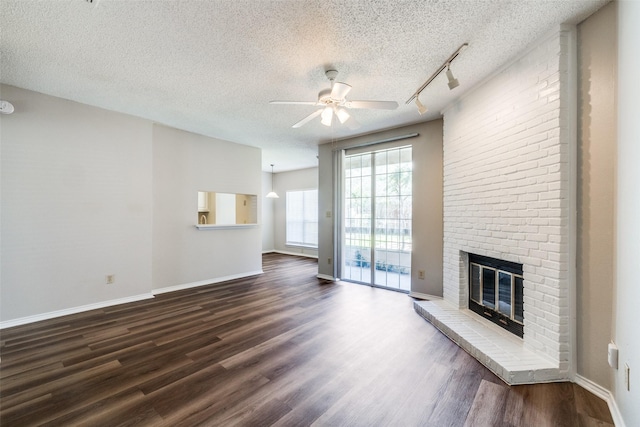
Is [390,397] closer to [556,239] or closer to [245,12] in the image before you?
[556,239]

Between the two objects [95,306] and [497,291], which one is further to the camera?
[95,306]

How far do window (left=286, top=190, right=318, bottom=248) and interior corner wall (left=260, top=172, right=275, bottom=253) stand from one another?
2.27 feet

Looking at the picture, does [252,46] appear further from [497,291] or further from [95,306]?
[95,306]

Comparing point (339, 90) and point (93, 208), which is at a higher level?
point (339, 90)

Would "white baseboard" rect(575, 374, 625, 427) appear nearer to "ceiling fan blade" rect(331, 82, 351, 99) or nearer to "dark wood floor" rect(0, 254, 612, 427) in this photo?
"dark wood floor" rect(0, 254, 612, 427)

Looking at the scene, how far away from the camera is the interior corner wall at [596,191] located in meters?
1.91

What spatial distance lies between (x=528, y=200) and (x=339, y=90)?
79.1 inches

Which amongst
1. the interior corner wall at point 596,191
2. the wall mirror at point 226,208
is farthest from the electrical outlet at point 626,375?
the wall mirror at point 226,208

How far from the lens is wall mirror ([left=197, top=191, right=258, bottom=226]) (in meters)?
5.98

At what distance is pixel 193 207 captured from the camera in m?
4.85

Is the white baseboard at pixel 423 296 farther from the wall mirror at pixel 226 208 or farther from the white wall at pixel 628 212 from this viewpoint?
the wall mirror at pixel 226 208

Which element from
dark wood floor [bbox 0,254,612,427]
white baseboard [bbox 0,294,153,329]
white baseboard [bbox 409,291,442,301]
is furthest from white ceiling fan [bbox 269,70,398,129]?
white baseboard [bbox 0,294,153,329]

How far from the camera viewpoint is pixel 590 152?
2.02 meters

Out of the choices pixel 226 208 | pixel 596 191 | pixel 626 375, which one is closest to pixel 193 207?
pixel 226 208
